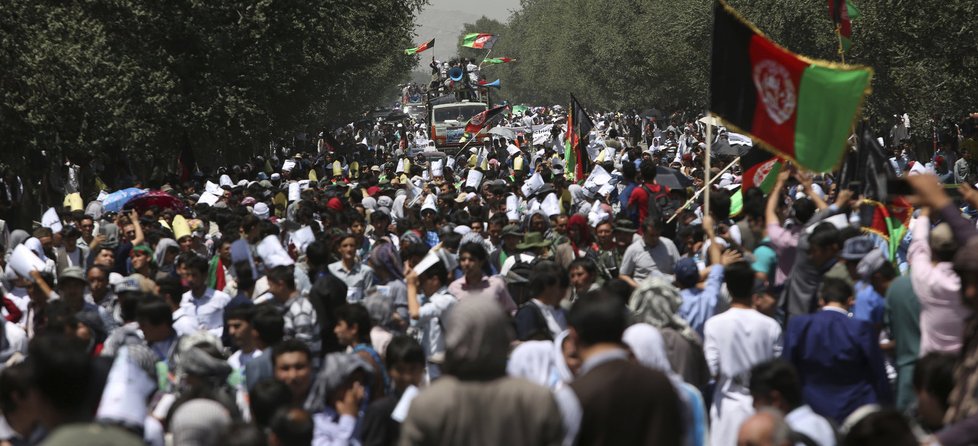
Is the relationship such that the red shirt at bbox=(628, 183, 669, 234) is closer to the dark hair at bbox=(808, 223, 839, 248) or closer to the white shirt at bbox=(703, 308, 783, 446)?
the dark hair at bbox=(808, 223, 839, 248)

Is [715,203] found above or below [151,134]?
above

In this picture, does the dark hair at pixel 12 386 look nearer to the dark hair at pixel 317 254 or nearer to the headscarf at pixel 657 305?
the headscarf at pixel 657 305

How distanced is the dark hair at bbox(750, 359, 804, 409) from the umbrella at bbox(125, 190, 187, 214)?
11257 millimetres

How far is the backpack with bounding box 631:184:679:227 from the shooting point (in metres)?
13.6

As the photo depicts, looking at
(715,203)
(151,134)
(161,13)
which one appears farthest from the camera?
(161,13)

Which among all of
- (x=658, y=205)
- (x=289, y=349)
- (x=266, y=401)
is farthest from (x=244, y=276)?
(x=658, y=205)

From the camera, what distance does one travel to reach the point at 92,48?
2595 cm

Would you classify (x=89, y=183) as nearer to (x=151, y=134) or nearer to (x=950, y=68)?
(x=151, y=134)

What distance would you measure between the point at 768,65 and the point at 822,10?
30.0 meters

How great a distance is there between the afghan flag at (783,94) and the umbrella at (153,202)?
775 cm

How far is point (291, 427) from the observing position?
5926mm

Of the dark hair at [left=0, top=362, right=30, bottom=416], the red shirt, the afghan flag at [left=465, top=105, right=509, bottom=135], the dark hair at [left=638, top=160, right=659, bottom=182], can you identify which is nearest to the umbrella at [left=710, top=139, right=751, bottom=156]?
the afghan flag at [left=465, top=105, right=509, bottom=135]

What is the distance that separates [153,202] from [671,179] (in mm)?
5626

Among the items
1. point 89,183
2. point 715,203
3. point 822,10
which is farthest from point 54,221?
point 822,10
